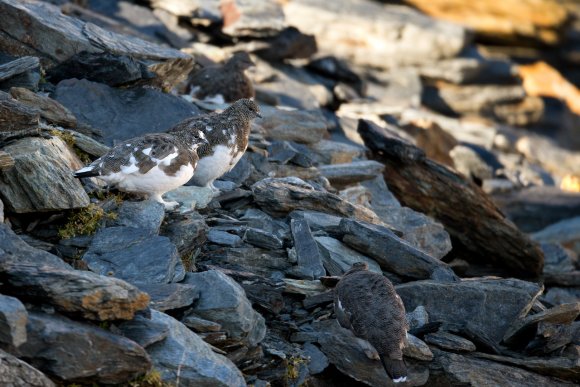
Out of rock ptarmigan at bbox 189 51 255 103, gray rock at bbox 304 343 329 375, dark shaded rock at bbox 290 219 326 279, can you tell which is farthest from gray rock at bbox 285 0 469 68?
gray rock at bbox 304 343 329 375

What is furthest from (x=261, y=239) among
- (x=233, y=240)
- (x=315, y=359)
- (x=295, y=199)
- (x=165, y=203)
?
(x=315, y=359)

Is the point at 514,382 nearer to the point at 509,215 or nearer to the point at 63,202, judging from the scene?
the point at 63,202

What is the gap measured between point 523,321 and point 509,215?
560 inches

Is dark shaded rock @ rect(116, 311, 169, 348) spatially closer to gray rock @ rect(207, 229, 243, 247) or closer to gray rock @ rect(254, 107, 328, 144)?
gray rock @ rect(207, 229, 243, 247)

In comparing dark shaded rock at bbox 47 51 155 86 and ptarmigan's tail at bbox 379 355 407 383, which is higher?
dark shaded rock at bbox 47 51 155 86

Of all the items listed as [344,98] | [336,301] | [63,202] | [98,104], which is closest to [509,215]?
[344,98]

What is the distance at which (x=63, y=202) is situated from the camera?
11.7 meters

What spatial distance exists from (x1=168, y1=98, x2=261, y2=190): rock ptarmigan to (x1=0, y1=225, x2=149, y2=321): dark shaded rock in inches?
199

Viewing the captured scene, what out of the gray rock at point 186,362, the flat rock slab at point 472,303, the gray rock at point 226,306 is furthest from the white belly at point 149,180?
the flat rock slab at point 472,303

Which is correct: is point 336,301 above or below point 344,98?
above

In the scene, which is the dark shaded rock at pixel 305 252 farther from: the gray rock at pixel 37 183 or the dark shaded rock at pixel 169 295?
the gray rock at pixel 37 183

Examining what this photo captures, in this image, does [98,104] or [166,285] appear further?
[98,104]

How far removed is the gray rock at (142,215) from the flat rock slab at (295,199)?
2641 millimetres

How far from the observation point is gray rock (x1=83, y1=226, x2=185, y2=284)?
11320 mm
